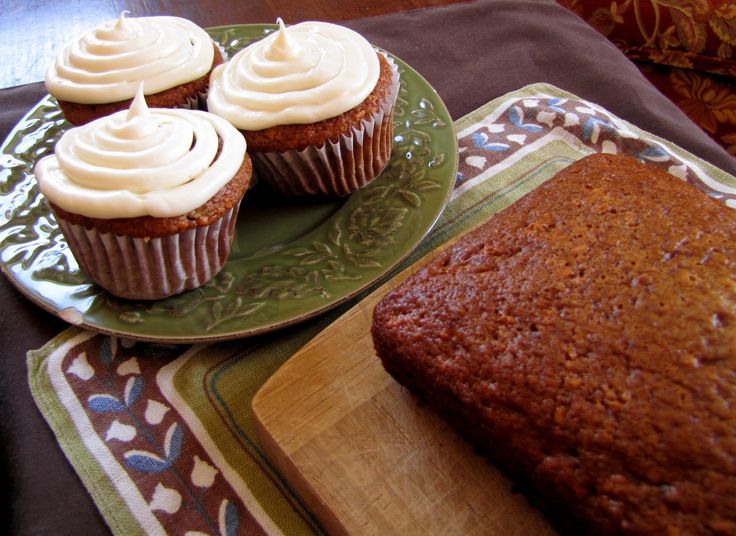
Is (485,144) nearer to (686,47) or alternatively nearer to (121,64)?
(121,64)

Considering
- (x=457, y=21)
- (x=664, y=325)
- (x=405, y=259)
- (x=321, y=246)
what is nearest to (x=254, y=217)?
(x=321, y=246)

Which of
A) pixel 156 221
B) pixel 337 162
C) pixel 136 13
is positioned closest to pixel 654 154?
pixel 337 162

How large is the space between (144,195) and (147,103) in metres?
0.49

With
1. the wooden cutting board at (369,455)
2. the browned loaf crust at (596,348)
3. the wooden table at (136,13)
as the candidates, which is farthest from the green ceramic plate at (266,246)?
the wooden table at (136,13)

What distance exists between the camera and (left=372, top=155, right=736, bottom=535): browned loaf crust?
2.78ft

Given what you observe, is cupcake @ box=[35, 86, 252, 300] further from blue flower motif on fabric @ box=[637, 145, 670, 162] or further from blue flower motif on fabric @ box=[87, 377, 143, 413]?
blue flower motif on fabric @ box=[637, 145, 670, 162]

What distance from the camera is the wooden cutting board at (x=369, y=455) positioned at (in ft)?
3.22

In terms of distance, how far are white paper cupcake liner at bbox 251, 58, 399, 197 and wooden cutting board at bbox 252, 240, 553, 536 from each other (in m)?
0.48

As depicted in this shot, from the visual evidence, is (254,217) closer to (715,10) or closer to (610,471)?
(610,471)

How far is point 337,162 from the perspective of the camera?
1.50 meters

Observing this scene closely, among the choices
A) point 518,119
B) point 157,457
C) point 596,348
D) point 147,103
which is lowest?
point 157,457

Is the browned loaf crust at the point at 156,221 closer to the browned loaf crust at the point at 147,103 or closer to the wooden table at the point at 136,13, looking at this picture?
the browned loaf crust at the point at 147,103

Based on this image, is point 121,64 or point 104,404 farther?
point 121,64

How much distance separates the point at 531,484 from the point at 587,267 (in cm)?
36
